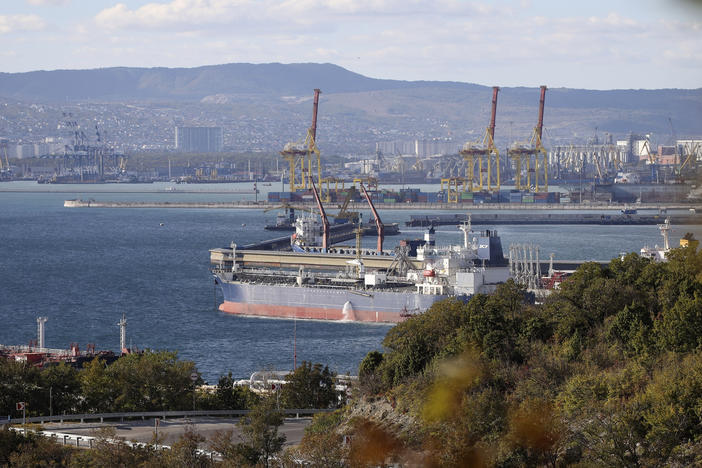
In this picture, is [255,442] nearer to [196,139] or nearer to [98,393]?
[98,393]

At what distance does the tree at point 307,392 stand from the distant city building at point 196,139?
4744 inches

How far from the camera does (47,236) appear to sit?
3788cm

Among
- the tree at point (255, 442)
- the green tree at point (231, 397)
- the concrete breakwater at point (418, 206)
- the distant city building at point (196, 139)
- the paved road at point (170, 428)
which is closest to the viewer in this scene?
the tree at point (255, 442)

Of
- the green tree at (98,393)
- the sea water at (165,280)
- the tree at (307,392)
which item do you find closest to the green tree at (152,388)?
the green tree at (98,393)

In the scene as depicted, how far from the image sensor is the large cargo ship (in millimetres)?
18531

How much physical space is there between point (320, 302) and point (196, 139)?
113318 millimetres

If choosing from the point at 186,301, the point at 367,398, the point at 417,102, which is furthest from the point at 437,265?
the point at 417,102

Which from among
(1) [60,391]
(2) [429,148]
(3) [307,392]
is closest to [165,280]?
(3) [307,392]

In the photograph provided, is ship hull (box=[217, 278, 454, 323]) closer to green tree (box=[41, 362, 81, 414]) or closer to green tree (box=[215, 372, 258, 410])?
green tree (box=[215, 372, 258, 410])

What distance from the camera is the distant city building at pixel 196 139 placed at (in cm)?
13050

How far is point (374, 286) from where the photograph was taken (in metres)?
19.5

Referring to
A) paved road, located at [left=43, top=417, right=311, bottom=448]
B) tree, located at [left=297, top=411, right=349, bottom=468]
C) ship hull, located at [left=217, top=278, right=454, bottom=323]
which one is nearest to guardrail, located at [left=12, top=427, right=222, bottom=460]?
paved road, located at [left=43, top=417, right=311, bottom=448]

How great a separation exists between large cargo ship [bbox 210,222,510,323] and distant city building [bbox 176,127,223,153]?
110 metres

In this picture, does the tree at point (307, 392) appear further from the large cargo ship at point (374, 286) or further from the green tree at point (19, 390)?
the large cargo ship at point (374, 286)
